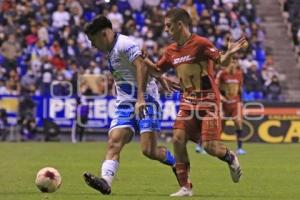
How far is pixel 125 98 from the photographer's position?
12047mm

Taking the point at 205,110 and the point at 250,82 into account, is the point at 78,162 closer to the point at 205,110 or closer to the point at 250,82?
the point at 205,110

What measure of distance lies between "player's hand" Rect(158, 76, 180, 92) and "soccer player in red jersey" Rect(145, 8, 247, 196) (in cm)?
16

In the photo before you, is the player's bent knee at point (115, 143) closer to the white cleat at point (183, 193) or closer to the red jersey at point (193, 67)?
the white cleat at point (183, 193)

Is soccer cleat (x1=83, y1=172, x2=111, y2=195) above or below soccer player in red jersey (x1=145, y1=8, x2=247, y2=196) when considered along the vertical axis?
below

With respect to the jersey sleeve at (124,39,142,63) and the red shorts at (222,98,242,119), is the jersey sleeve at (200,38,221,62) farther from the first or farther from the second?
the red shorts at (222,98,242,119)

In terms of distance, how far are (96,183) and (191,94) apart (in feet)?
6.93

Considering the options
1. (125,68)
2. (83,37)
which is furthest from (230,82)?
(83,37)

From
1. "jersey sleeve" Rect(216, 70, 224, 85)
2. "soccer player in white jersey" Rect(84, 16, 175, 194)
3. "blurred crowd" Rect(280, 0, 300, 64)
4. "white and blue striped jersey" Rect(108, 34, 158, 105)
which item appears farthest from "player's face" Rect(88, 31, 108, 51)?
"blurred crowd" Rect(280, 0, 300, 64)

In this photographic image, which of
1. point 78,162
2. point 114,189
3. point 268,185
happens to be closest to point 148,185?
point 114,189

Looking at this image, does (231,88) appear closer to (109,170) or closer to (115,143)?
(115,143)

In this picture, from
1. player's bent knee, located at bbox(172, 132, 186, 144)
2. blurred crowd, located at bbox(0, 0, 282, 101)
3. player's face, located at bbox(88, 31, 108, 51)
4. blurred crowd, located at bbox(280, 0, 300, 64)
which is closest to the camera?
player's face, located at bbox(88, 31, 108, 51)

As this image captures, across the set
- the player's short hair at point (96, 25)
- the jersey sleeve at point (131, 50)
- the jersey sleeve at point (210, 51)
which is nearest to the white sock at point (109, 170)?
the jersey sleeve at point (131, 50)

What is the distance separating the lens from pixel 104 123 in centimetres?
3016

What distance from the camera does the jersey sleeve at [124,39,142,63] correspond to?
1148cm
